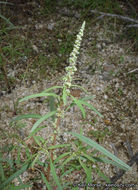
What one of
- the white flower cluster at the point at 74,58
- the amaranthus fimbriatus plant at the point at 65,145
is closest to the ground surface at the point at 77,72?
→ the amaranthus fimbriatus plant at the point at 65,145

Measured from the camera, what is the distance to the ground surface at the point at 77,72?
86.3 inches

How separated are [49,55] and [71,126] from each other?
3.57 ft

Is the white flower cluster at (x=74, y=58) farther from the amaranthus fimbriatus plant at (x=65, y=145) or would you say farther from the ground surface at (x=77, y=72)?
the ground surface at (x=77, y=72)

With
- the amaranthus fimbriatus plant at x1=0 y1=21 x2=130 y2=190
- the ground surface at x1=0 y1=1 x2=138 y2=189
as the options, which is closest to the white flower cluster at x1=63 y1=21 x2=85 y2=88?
the amaranthus fimbriatus plant at x1=0 y1=21 x2=130 y2=190

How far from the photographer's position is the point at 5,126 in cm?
212

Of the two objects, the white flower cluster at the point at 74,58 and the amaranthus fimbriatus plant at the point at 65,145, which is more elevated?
the white flower cluster at the point at 74,58

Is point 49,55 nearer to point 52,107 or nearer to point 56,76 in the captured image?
point 56,76

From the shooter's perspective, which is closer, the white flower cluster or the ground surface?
the white flower cluster

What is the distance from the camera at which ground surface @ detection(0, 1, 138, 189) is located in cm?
219

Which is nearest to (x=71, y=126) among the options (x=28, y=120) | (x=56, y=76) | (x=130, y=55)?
(x=28, y=120)

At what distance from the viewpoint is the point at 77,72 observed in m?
2.65

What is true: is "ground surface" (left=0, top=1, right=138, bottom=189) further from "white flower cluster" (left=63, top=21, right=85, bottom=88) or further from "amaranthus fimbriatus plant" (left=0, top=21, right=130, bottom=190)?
"white flower cluster" (left=63, top=21, right=85, bottom=88)

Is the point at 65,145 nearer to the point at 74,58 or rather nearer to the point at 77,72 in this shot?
the point at 74,58

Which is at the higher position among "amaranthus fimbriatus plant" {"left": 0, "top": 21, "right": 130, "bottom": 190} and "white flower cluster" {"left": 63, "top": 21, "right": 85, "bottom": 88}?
"white flower cluster" {"left": 63, "top": 21, "right": 85, "bottom": 88}
